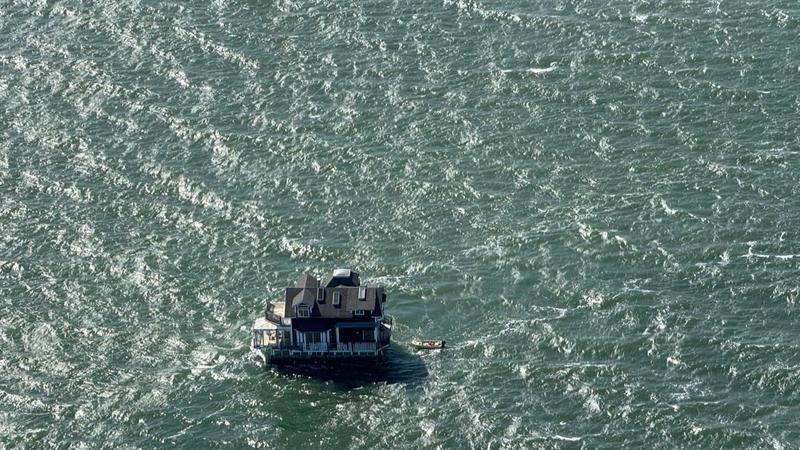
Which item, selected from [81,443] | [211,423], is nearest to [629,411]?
[211,423]

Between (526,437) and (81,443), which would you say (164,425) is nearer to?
(81,443)

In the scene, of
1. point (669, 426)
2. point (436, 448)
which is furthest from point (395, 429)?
point (669, 426)

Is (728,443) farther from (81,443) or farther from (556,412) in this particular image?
(81,443)

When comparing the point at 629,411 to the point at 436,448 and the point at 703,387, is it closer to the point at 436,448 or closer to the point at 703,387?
the point at 703,387

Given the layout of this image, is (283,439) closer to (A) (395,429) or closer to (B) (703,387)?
(A) (395,429)

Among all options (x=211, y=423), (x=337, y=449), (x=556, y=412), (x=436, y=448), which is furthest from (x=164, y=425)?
(x=556, y=412)
